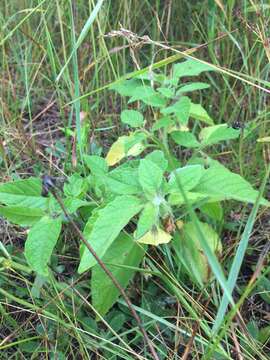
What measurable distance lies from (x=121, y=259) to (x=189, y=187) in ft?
0.60

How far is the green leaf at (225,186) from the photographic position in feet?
2.78

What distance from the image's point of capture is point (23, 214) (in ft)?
2.97

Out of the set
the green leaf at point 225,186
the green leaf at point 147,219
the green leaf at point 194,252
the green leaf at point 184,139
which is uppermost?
the green leaf at point 225,186

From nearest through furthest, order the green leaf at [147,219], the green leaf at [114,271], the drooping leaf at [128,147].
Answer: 1. the green leaf at [147,219]
2. the green leaf at [114,271]
3. the drooping leaf at [128,147]

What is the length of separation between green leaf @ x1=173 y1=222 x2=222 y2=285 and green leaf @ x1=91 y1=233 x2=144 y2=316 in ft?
0.25

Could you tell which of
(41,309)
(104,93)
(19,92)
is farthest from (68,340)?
(19,92)

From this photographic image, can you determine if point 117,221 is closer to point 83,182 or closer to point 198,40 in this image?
point 83,182

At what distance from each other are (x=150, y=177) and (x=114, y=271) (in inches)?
7.3

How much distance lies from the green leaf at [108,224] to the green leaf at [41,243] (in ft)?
0.20

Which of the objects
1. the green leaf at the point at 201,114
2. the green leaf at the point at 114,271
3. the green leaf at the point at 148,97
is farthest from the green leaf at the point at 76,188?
the green leaf at the point at 201,114

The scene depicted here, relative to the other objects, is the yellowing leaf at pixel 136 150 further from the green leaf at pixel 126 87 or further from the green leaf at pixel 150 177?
the green leaf at pixel 150 177

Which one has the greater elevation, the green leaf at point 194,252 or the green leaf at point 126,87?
the green leaf at point 126,87

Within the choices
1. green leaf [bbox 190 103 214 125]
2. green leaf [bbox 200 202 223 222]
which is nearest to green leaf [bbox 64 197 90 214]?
green leaf [bbox 200 202 223 222]

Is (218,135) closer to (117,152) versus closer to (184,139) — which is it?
(184,139)
